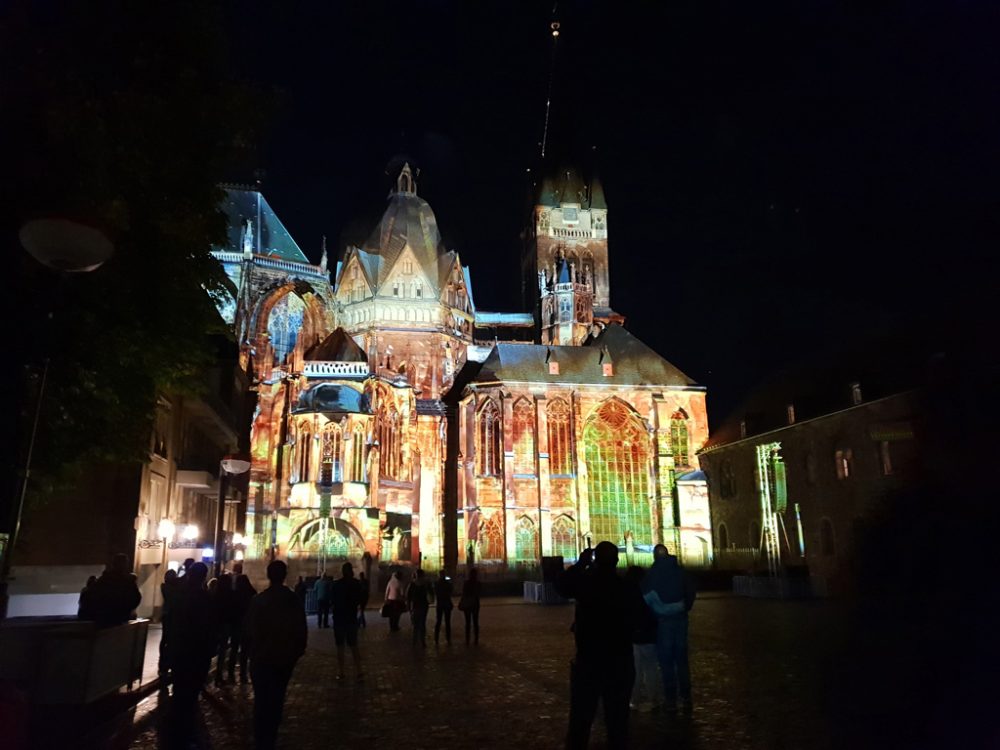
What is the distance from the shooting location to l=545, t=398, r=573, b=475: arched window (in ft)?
158

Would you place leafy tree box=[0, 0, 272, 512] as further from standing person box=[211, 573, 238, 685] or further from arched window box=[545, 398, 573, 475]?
arched window box=[545, 398, 573, 475]

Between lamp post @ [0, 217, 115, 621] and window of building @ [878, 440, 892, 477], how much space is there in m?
33.1

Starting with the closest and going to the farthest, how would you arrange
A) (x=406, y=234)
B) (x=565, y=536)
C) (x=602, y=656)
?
1. (x=602, y=656)
2. (x=565, y=536)
3. (x=406, y=234)

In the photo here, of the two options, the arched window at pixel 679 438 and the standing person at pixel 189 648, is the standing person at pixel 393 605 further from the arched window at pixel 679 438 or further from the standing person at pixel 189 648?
the arched window at pixel 679 438

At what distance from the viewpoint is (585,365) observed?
2035 inches

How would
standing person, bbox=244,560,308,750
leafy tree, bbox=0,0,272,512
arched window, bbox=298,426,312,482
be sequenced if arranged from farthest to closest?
arched window, bbox=298,426,312,482, leafy tree, bbox=0,0,272,512, standing person, bbox=244,560,308,750

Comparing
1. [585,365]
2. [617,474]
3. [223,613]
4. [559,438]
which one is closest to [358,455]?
[559,438]

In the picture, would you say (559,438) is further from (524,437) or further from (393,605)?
(393,605)

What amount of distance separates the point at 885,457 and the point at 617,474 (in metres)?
18.9

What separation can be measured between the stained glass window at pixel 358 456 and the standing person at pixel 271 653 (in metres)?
35.3

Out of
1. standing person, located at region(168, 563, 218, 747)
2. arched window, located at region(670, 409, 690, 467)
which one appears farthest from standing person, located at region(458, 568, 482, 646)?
arched window, located at region(670, 409, 690, 467)

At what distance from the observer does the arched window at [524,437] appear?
4722 centimetres

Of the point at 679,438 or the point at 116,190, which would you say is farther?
the point at 679,438

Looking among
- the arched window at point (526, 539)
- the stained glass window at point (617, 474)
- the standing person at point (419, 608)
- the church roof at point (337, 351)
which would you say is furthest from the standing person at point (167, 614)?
the stained glass window at point (617, 474)
